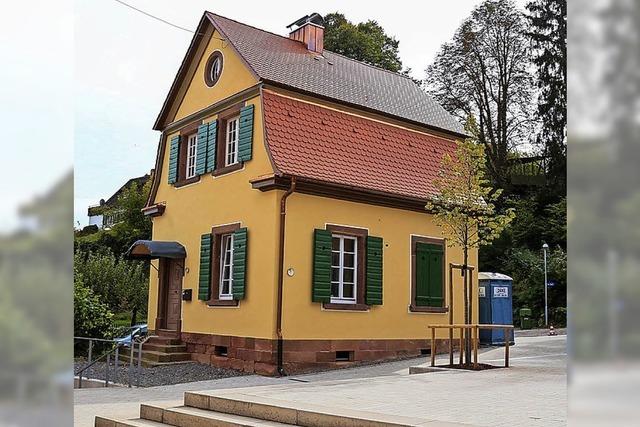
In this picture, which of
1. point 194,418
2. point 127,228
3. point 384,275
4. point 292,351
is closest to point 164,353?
point 292,351

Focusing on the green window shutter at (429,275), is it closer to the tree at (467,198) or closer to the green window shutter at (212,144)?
the tree at (467,198)

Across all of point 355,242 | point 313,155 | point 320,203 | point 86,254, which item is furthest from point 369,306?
point 86,254

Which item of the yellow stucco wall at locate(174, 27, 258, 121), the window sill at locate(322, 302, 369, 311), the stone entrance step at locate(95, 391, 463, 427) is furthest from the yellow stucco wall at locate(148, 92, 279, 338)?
the stone entrance step at locate(95, 391, 463, 427)

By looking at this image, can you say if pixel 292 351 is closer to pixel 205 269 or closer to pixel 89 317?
pixel 205 269

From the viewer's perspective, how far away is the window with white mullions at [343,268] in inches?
501

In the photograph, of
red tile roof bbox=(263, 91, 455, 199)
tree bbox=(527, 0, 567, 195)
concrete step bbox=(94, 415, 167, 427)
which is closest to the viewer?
concrete step bbox=(94, 415, 167, 427)

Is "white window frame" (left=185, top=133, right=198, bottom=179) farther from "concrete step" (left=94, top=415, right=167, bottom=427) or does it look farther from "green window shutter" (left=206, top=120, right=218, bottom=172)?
"concrete step" (left=94, top=415, right=167, bottom=427)

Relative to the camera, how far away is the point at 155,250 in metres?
14.4

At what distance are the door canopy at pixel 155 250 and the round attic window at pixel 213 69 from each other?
3.43 metres

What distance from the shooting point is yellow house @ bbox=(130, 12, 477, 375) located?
12.1 metres

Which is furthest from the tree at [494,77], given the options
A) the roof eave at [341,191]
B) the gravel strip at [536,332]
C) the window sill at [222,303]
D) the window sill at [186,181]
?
the window sill at [222,303]

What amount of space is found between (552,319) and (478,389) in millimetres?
16077

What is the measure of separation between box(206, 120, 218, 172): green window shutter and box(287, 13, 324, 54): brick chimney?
345 centimetres
